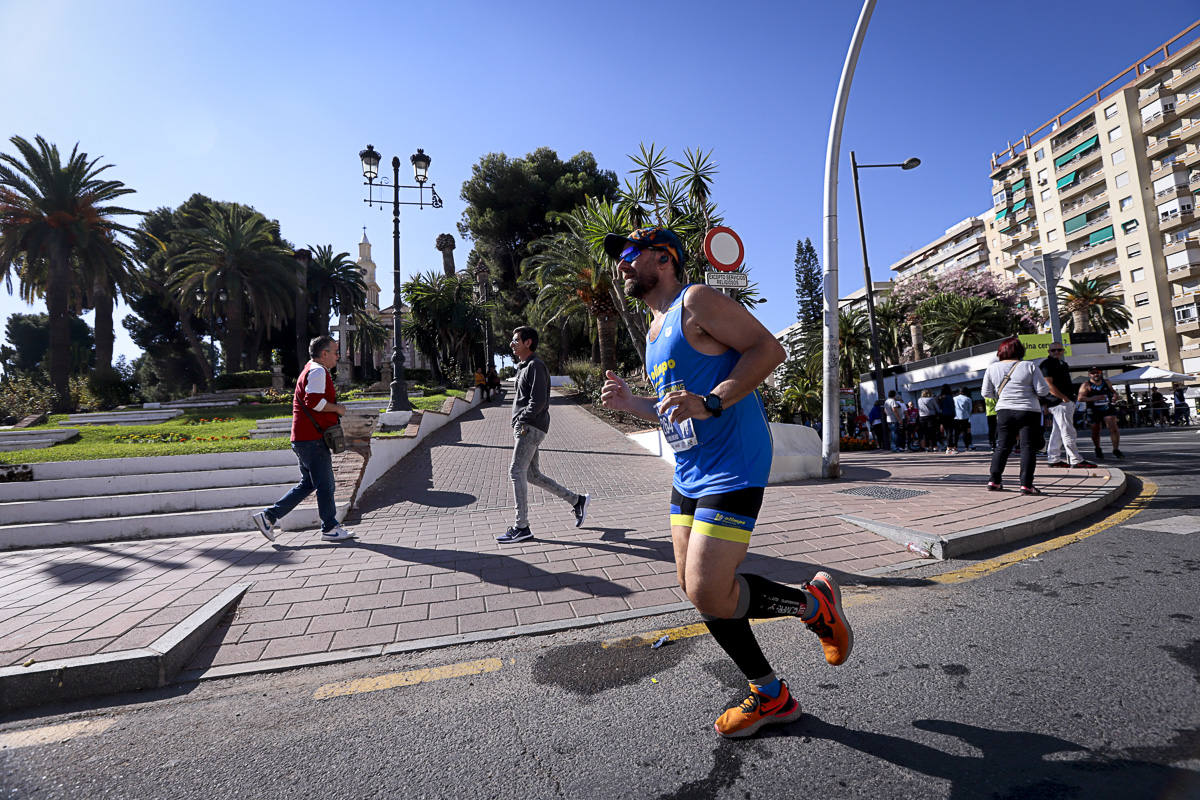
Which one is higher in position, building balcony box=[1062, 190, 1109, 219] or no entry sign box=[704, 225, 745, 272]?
building balcony box=[1062, 190, 1109, 219]

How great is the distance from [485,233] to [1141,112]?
52.0 metres

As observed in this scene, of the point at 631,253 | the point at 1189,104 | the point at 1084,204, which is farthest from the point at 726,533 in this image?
the point at 1084,204

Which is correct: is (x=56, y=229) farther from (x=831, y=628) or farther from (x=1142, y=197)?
(x=1142, y=197)

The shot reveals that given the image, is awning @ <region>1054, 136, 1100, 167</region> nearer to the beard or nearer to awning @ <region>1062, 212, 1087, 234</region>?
awning @ <region>1062, 212, 1087, 234</region>

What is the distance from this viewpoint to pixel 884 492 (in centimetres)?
651

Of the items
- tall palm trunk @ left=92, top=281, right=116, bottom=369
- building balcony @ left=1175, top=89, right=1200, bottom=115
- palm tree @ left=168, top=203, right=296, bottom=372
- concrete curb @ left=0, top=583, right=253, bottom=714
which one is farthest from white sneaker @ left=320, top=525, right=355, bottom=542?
building balcony @ left=1175, top=89, right=1200, bottom=115

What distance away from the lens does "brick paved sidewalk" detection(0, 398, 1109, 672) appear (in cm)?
324

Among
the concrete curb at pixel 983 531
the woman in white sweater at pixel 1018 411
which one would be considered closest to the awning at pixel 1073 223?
the woman in white sweater at pixel 1018 411

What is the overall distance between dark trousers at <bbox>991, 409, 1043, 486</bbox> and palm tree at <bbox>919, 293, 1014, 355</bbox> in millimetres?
34860

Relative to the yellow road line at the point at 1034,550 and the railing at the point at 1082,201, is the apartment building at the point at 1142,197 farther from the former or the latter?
the yellow road line at the point at 1034,550

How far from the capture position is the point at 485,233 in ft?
147

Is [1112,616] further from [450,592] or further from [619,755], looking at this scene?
[450,592]

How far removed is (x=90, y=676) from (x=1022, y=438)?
24.3ft

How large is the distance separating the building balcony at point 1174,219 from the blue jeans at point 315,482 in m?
59.0
